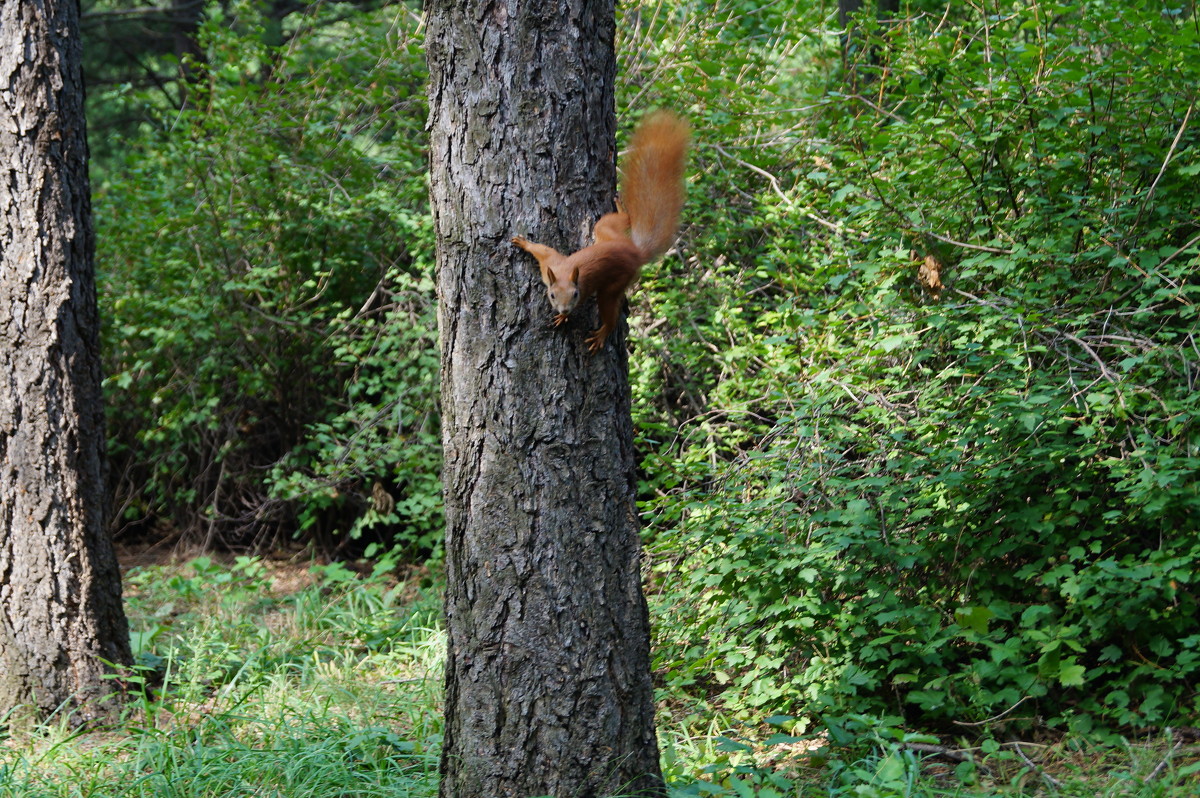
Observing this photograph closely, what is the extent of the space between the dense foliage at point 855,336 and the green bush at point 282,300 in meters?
0.03

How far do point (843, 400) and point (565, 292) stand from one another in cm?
223

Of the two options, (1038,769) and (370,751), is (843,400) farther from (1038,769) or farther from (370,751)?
(370,751)

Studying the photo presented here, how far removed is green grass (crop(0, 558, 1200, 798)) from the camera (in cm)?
281

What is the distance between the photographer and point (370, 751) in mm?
3111

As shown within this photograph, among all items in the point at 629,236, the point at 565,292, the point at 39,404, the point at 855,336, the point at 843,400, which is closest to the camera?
the point at 565,292

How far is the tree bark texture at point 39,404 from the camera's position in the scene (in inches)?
149

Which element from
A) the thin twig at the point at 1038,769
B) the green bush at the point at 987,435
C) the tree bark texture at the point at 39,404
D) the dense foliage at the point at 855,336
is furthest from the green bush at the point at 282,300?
the thin twig at the point at 1038,769

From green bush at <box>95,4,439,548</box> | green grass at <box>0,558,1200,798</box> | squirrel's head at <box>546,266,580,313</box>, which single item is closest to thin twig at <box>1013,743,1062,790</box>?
green grass at <box>0,558,1200,798</box>

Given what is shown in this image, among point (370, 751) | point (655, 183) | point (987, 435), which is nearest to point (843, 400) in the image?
point (987, 435)

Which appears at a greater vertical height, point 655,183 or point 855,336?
point 655,183

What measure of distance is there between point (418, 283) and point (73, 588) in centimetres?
264

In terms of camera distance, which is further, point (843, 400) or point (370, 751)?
point (843, 400)

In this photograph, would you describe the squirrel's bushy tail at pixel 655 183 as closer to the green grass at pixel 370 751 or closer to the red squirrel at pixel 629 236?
the red squirrel at pixel 629 236

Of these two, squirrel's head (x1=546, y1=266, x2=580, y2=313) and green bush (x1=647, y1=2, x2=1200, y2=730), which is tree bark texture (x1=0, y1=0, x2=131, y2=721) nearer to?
green bush (x1=647, y1=2, x2=1200, y2=730)
